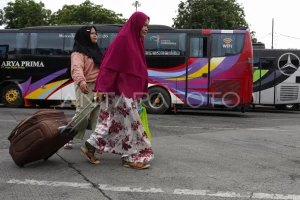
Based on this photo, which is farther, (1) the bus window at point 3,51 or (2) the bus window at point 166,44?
(1) the bus window at point 3,51

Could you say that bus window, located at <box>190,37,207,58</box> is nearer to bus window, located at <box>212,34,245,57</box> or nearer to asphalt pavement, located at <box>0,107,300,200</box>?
bus window, located at <box>212,34,245,57</box>

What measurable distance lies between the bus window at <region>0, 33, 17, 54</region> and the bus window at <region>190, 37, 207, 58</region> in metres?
6.61

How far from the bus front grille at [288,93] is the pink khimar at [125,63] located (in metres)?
13.0

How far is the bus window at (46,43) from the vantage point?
13.5 meters

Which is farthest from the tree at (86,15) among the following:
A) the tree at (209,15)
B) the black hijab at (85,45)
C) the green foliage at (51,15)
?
the black hijab at (85,45)

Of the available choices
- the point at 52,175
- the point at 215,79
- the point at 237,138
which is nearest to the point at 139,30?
the point at 52,175

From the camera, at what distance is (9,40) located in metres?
14.0

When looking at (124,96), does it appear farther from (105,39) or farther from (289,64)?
(289,64)

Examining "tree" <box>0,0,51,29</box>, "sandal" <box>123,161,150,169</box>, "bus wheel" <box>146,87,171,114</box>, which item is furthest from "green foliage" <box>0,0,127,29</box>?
"sandal" <box>123,161,150,169</box>

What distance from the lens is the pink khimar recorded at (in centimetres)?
414

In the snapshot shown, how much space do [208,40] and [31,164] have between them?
9.08 meters

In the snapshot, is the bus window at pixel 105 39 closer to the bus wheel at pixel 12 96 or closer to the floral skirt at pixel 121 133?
the bus wheel at pixel 12 96

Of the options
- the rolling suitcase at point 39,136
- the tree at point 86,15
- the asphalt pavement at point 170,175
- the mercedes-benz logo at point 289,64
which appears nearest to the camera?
the asphalt pavement at point 170,175

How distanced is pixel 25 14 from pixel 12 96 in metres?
35.3
